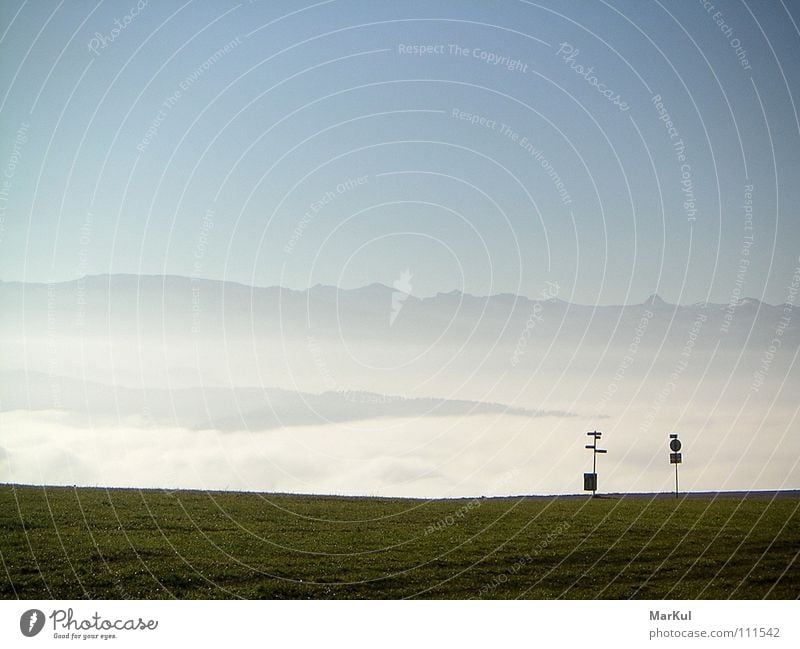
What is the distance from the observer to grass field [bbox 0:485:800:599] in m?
23.4

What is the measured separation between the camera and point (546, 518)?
30.3 meters

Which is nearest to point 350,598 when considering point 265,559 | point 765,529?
point 265,559
